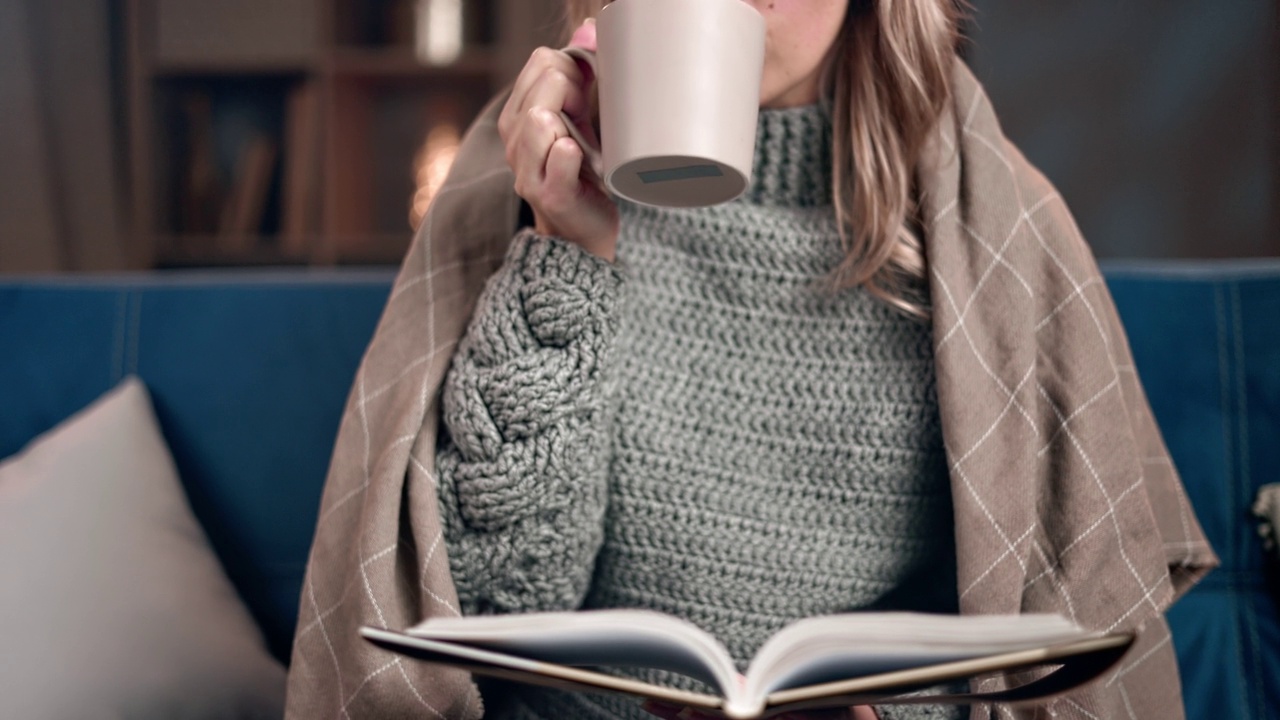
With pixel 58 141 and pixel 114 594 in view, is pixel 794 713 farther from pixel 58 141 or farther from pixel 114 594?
pixel 58 141

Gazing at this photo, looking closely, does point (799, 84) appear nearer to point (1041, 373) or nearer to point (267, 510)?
point (1041, 373)

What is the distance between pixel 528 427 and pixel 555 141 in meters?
0.21

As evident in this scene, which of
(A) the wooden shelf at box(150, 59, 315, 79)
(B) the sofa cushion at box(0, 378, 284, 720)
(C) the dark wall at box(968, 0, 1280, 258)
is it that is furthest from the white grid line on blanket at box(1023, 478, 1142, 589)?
(A) the wooden shelf at box(150, 59, 315, 79)

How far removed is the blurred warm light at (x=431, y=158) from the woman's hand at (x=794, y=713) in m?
2.20

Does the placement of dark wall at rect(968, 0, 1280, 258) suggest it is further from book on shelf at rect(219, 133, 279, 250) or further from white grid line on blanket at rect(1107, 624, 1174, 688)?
book on shelf at rect(219, 133, 279, 250)

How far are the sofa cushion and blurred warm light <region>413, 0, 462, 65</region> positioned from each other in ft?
5.77

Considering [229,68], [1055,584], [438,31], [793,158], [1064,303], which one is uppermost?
[438,31]

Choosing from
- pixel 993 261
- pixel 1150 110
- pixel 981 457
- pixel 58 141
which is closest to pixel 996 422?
pixel 981 457

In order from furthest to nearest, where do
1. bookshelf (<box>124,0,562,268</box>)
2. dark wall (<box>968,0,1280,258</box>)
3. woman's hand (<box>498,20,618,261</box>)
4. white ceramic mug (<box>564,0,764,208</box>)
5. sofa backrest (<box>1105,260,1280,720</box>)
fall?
bookshelf (<box>124,0,562,268</box>) → dark wall (<box>968,0,1280,258</box>) → sofa backrest (<box>1105,260,1280,720</box>) → woman's hand (<box>498,20,618,261</box>) → white ceramic mug (<box>564,0,764,208</box>)

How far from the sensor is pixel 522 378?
73cm

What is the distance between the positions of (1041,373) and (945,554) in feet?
0.57

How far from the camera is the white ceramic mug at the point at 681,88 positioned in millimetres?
550

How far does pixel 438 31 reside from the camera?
103 inches

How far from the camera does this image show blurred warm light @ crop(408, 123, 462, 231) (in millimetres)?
2695
